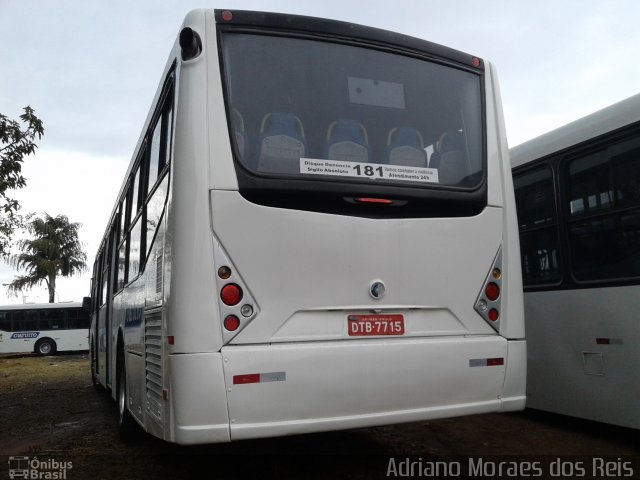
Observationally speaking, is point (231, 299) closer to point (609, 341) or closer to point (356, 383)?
point (356, 383)

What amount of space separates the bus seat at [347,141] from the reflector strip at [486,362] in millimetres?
1617

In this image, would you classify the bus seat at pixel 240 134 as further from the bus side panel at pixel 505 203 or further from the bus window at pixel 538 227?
the bus window at pixel 538 227

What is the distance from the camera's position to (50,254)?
49156mm

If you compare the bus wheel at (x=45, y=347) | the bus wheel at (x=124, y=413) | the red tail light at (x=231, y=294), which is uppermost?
the red tail light at (x=231, y=294)

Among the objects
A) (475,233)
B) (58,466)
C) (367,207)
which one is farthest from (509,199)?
(58,466)

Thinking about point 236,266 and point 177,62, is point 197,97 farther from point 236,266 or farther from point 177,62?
point 236,266

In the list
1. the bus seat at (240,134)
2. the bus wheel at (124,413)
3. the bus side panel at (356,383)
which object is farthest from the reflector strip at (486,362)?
the bus wheel at (124,413)

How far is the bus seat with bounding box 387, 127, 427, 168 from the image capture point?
458 centimetres

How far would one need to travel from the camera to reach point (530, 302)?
662cm

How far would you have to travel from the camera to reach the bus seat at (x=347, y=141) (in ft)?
14.4

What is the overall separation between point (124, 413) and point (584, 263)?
4.93 m

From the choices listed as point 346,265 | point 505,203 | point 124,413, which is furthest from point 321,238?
point 124,413

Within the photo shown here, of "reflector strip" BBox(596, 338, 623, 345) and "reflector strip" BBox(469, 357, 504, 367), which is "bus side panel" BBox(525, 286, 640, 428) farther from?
"reflector strip" BBox(469, 357, 504, 367)

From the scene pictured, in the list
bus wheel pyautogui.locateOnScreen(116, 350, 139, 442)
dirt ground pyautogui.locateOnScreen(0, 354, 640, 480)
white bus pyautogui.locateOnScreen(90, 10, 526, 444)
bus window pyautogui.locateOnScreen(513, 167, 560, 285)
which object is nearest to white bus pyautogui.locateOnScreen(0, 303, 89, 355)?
dirt ground pyautogui.locateOnScreen(0, 354, 640, 480)
